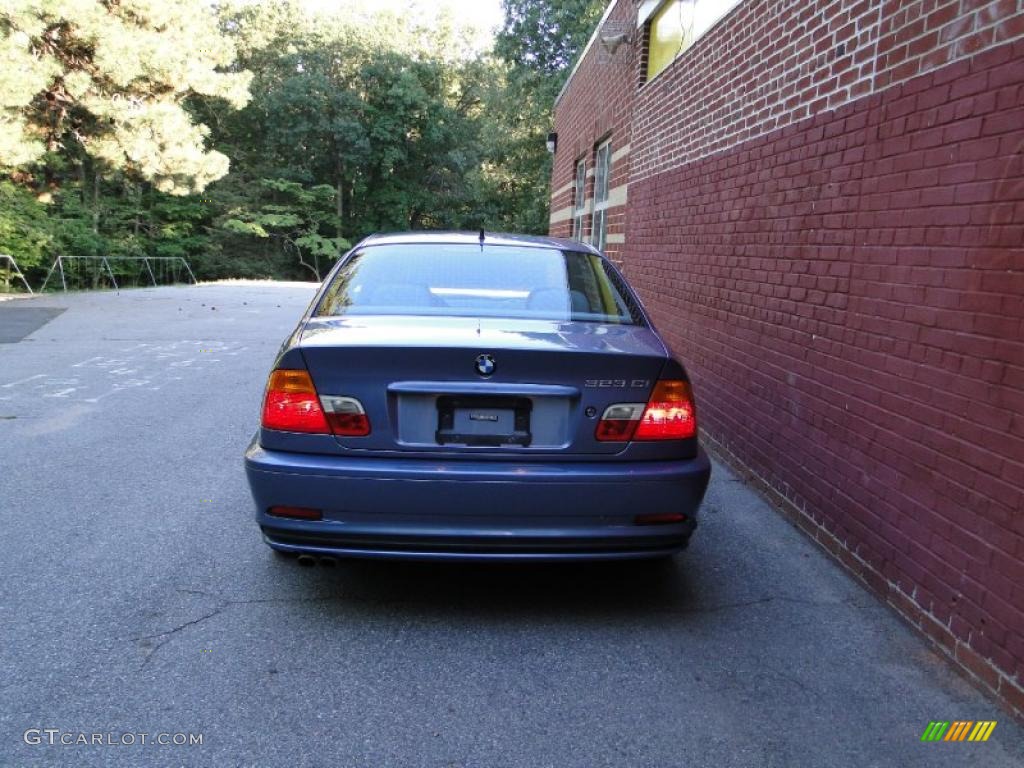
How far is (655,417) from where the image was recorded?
314cm

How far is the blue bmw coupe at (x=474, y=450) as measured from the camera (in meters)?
3.00

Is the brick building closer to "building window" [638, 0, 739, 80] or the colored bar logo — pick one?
the colored bar logo

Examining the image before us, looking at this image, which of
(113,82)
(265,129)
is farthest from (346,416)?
(265,129)

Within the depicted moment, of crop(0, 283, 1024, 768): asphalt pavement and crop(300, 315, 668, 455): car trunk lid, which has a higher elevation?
crop(300, 315, 668, 455): car trunk lid

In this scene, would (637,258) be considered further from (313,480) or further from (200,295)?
(200,295)

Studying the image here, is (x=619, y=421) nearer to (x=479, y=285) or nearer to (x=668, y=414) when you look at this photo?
(x=668, y=414)

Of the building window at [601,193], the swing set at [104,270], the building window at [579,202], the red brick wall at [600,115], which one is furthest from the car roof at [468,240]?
the swing set at [104,270]

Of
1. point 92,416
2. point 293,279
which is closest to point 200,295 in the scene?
point 92,416

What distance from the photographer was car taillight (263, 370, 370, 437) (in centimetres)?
303

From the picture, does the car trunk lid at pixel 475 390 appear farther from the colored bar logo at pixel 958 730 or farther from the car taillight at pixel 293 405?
the colored bar logo at pixel 958 730

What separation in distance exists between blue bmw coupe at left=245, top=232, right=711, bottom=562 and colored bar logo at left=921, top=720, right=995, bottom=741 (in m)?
1.03

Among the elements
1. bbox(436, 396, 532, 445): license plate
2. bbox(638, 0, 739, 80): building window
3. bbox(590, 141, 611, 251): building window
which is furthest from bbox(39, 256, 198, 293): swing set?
bbox(436, 396, 532, 445): license plate

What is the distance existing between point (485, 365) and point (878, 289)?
190 centimetres

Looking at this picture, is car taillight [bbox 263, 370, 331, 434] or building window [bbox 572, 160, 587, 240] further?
building window [bbox 572, 160, 587, 240]
